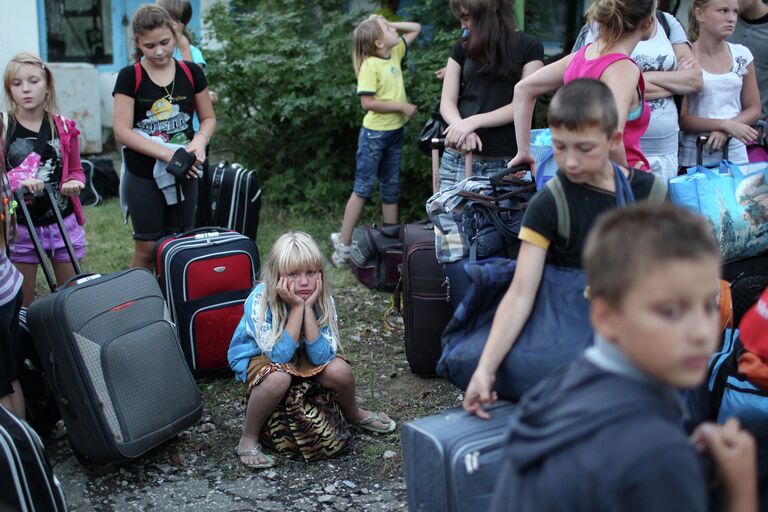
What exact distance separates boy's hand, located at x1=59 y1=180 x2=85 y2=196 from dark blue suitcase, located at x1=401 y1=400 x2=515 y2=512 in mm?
2635

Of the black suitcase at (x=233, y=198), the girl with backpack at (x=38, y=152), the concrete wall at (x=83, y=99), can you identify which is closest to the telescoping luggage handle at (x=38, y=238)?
the girl with backpack at (x=38, y=152)

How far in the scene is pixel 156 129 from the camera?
4609 millimetres

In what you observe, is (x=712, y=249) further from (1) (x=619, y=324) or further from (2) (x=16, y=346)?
(2) (x=16, y=346)

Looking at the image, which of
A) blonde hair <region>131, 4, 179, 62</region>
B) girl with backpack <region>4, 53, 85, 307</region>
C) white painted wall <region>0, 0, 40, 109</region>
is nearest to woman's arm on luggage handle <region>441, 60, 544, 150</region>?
blonde hair <region>131, 4, 179, 62</region>

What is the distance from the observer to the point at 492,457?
7.66 ft

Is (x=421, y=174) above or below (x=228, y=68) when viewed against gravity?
below

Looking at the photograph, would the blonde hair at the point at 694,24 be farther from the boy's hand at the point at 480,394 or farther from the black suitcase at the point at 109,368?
the black suitcase at the point at 109,368

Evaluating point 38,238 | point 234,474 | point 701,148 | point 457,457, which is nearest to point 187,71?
point 38,238

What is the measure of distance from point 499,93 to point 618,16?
144 cm

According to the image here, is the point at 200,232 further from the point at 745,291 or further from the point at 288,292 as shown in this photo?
the point at 745,291

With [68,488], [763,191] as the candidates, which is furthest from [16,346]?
[763,191]

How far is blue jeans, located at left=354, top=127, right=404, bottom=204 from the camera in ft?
20.5

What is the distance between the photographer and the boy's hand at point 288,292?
357cm

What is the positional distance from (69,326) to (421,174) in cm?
423
